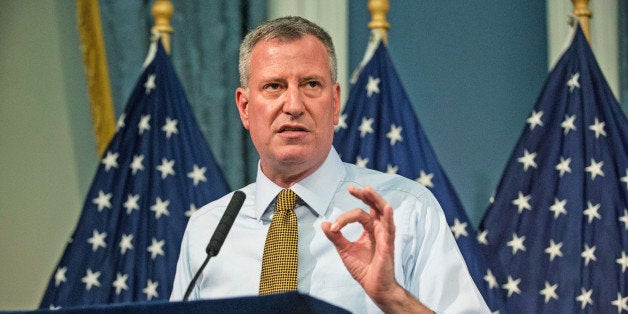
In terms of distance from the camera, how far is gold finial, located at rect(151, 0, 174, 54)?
411 centimetres

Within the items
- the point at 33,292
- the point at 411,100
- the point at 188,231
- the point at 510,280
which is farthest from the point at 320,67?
the point at 33,292

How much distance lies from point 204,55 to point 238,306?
2.77m

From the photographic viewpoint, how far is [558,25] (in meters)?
4.15

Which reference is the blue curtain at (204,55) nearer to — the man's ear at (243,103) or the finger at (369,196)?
the man's ear at (243,103)

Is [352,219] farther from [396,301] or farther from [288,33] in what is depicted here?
[288,33]

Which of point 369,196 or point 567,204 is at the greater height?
point 369,196

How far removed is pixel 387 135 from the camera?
3.89 meters

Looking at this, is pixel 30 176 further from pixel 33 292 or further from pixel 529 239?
pixel 529 239

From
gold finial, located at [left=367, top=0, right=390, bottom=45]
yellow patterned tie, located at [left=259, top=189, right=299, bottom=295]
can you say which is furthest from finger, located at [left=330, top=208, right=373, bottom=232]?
gold finial, located at [left=367, top=0, right=390, bottom=45]

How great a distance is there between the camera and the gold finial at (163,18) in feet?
13.5

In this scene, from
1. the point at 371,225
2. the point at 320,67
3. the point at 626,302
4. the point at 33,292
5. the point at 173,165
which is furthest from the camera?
the point at 33,292

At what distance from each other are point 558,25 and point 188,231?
2114 millimetres

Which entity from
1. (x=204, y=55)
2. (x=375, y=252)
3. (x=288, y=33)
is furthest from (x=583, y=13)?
(x=375, y=252)

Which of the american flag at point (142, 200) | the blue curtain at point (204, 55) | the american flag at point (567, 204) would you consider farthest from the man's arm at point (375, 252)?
the blue curtain at point (204, 55)
